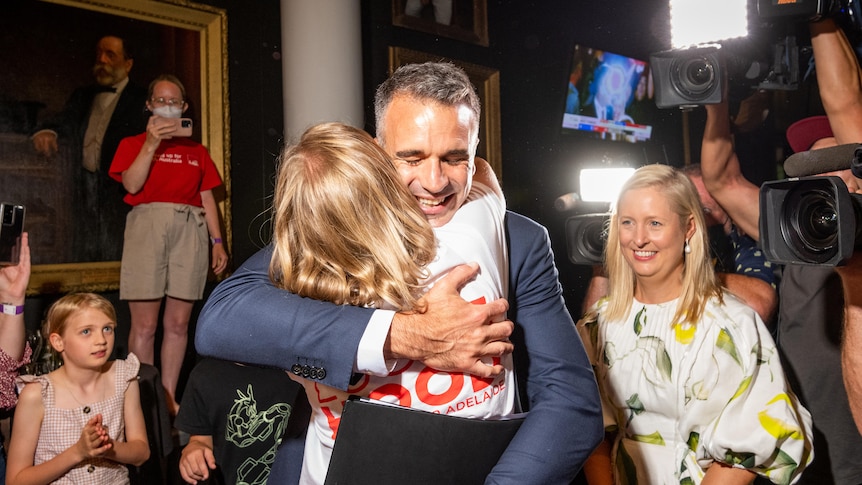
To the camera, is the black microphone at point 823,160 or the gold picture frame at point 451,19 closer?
the black microphone at point 823,160

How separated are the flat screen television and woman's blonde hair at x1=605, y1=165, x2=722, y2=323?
4192 mm

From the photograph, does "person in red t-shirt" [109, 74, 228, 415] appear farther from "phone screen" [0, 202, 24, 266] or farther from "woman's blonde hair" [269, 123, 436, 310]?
"woman's blonde hair" [269, 123, 436, 310]

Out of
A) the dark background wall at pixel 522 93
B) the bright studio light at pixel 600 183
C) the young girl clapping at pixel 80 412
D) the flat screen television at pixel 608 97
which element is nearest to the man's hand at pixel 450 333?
the young girl clapping at pixel 80 412

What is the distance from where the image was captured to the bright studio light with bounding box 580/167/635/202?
4910 millimetres

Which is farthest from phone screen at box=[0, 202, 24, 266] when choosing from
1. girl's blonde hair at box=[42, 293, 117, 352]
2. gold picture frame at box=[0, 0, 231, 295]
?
gold picture frame at box=[0, 0, 231, 295]

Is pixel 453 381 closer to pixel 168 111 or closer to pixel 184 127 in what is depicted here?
pixel 184 127

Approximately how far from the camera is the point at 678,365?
6.31 ft

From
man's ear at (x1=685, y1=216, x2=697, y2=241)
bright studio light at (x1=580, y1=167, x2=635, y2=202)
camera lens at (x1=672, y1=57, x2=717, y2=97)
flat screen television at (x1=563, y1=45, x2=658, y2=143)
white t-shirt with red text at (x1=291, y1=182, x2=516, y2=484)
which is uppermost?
flat screen television at (x1=563, y1=45, x2=658, y2=143)

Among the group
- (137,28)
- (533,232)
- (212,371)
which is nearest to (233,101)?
(137,28)

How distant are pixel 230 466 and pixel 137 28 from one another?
2.72 m

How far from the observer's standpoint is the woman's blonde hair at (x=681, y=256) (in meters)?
2.01

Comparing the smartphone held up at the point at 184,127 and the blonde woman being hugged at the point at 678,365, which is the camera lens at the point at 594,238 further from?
the smartphone held up at the point at 184,127

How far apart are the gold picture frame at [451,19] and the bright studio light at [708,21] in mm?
2433

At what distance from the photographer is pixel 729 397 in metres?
1.80
